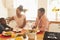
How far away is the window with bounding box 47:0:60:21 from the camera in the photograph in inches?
77.4

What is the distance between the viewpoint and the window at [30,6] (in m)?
2.00

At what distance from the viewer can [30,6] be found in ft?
6.64

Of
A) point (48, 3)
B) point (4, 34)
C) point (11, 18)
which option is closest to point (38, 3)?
point (48, 3)

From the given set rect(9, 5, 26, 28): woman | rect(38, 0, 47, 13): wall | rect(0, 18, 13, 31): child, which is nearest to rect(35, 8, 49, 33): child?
rect(38, 0, 47, 13): wall

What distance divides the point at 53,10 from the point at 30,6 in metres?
0.29

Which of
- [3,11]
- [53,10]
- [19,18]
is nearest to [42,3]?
[53,10]

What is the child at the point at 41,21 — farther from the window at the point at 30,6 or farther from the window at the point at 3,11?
the window at the point at 3,11

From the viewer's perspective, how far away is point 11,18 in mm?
2074

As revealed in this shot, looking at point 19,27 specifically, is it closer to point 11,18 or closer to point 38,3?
point 11,18

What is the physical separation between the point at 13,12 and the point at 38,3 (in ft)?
1.11

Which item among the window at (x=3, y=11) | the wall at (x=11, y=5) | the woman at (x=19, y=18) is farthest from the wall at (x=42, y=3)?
the window at (x=3, y=11)

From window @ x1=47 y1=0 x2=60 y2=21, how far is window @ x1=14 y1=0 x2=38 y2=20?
0.54ft

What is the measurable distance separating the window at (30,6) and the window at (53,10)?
0.54 ft

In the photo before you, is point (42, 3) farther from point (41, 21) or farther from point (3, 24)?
point (3, 24)
